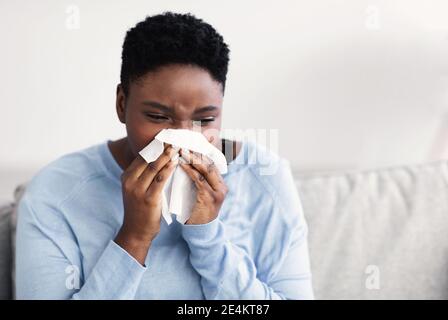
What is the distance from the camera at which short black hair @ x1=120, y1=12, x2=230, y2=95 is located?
0.63 meters

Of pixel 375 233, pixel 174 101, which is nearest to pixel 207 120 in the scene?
pixel 174 101

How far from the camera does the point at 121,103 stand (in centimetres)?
67

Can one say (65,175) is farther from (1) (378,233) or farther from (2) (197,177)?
(1) (378,233)

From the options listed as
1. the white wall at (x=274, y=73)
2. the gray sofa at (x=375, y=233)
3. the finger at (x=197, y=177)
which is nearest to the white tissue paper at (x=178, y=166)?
the finger at (x=197, y=177)

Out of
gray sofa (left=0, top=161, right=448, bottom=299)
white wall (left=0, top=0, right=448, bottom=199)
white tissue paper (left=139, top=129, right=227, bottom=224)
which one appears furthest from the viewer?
gray sofa (left=0, top=161, right=448, bottom=299)

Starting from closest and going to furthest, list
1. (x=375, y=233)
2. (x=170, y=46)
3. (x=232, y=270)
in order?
(x=170, y=46), (x=232, y=270), (x=375, y=233)

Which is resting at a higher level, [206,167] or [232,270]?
[206,167]

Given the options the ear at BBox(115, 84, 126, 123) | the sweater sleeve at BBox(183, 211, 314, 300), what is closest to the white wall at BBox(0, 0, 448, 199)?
the ear at BBox(115, 84, 126, 123)

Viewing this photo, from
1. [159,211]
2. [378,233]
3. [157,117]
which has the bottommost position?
[378,233]

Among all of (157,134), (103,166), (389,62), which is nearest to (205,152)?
(157,134)

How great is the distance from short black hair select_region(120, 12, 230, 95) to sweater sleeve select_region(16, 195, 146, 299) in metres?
0.19

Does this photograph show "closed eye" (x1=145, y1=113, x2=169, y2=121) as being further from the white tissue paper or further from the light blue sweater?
the light blue sweater

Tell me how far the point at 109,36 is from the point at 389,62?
409 millimetres

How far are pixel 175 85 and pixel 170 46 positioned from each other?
0.13ft
